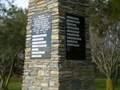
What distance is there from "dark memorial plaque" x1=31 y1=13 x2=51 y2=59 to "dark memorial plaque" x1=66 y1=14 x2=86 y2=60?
53 cm

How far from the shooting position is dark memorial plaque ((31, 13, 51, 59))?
18.0 ft

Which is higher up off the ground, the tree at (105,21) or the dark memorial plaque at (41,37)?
the tree at (105,21)

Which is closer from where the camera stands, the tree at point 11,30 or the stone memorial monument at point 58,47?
the stone memorial monument at point 58,47

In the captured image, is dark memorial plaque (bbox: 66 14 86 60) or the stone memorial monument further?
dark memorial plaque (bbox: 66 14 86 60)

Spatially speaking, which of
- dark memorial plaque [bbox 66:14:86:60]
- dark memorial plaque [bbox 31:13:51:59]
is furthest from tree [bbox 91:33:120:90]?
dark memorial plaque [bbox 31:13:51:59]

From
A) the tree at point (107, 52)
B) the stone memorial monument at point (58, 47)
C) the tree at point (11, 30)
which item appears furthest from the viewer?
the tree at point (11, 30)

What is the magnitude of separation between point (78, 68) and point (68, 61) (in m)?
0.42

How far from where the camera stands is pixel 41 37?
5.62m

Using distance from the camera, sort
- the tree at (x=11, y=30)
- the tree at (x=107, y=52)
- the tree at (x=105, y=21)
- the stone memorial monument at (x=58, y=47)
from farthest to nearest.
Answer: the tree at (x=11, y=30)
the tree at (x=107, y=52)
the tree at (x=105, y=21)
the stone memorial monument at (x=58, y=47)

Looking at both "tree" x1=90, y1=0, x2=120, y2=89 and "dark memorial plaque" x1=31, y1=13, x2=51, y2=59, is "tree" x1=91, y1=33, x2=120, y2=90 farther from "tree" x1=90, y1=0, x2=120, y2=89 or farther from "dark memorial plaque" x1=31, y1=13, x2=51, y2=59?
"dark memorial plaque" x1=31, y1=13, x2=51, y2=59

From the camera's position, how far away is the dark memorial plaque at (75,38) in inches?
216

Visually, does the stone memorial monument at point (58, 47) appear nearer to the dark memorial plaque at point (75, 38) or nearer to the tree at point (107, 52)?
the dark memorial plaque at point (75, 38)

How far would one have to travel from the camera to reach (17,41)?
16062 millimetres

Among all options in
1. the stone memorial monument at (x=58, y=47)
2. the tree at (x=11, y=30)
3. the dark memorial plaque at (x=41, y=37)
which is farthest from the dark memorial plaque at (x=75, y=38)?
the tree at (x=11, y=30)
